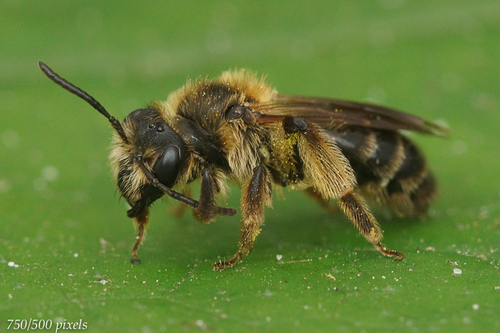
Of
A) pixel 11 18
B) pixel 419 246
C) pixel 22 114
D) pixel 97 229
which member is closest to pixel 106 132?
pixel 22 114

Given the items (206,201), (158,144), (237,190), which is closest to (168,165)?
(158,144)

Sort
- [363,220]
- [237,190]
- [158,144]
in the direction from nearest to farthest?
[158,144]
[363,220]
[237,190]

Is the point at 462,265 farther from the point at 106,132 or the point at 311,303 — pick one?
the point at 106,132

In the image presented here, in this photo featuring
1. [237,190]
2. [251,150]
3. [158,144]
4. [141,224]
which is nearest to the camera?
[158,144]

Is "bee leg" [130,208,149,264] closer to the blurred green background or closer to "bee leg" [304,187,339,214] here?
the blurred green background

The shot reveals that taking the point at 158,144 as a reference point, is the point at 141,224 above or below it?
below

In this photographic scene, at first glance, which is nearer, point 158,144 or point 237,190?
point 158,144

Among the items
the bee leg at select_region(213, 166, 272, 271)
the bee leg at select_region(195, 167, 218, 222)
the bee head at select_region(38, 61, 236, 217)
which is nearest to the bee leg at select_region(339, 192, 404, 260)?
the bee leg at select_region(213, 166, 272, 271)

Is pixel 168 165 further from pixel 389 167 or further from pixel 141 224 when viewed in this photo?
pixel 389 167
